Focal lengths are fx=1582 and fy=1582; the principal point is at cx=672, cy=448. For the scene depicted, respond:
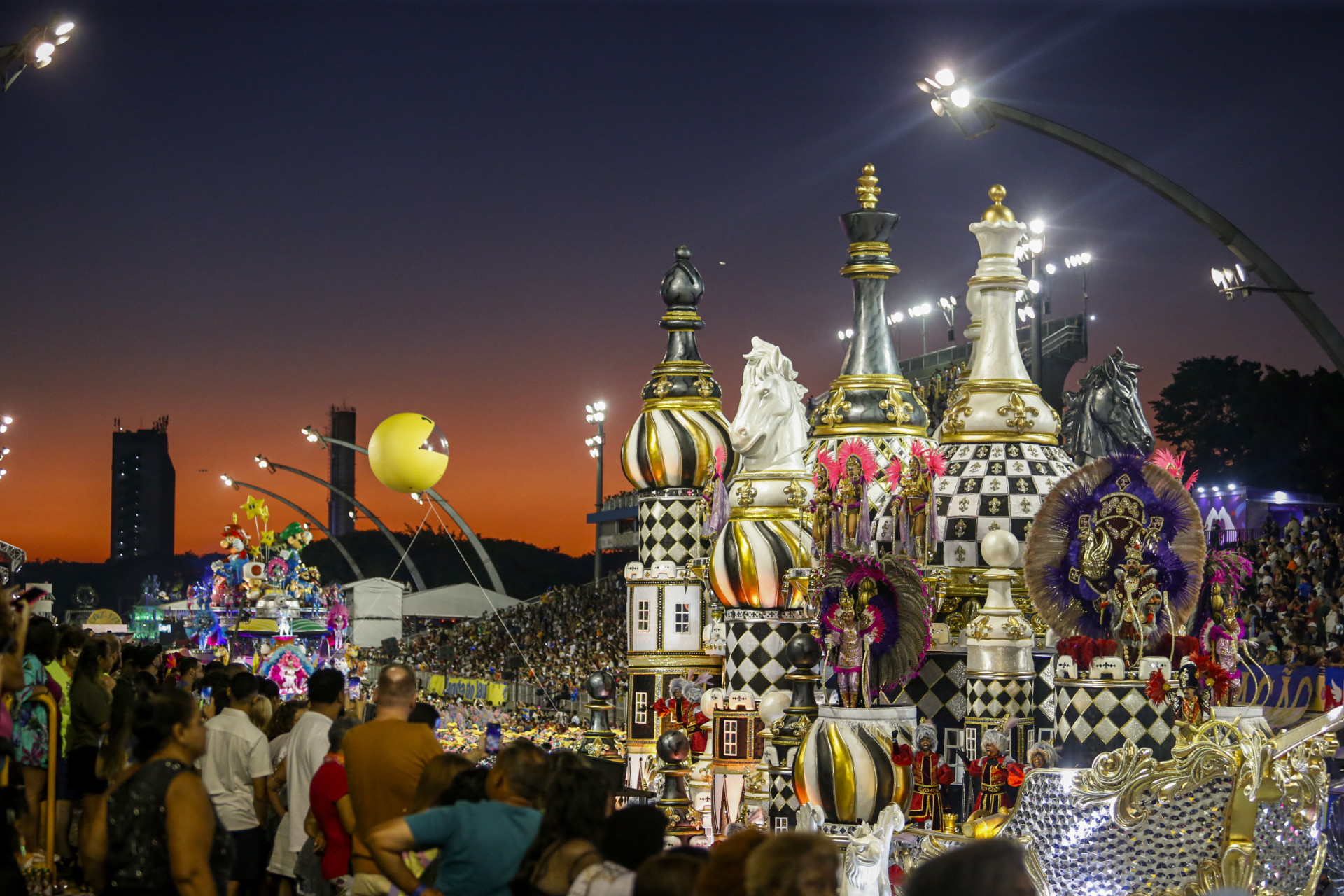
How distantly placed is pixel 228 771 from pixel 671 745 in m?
5.82

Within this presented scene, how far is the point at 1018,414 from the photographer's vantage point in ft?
44.8

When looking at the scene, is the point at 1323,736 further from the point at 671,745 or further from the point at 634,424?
the point at 634,424

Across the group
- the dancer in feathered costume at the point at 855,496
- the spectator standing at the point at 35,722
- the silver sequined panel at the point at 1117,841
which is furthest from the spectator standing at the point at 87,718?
the dancer in feathered costume at the point at 855,496

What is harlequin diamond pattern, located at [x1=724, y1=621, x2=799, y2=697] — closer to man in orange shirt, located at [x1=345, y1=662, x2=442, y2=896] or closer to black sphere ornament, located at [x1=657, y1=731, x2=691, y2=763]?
black sphere ornament, located at [x1=657, y1=731, x2=691, y2=763]

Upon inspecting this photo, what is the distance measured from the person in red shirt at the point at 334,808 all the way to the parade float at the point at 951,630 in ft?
11.1

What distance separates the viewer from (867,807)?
10.6 meters

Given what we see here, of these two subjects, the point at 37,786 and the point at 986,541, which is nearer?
the point at 37,786

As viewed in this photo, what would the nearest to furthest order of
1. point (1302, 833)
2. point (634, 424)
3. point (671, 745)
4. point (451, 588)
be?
point (1302, 833), point (671, 745), point (634, 424), point (451, 588)

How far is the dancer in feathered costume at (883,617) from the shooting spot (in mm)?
11031

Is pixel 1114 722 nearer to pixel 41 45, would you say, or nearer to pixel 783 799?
pixel 783 799

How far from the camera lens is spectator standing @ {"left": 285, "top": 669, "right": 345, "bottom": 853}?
8211mm

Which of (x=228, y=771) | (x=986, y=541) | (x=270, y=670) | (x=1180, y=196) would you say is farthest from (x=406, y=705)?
(x=270, y=670)

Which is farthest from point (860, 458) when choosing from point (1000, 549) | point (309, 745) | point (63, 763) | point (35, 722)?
point (35, 722)

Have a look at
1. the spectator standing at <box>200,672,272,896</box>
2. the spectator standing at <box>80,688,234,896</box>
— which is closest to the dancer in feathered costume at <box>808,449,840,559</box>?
the spectator standing at <box>200,672,272,896</box>
